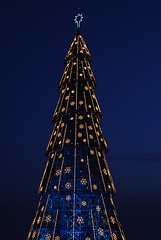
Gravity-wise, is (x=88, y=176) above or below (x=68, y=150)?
below

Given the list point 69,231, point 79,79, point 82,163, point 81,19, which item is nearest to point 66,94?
point 79,79

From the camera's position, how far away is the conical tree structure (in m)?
21.5

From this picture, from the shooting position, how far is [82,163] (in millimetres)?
23125

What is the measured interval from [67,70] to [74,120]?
13.2 feet

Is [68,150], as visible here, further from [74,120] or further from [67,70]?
[67,70]

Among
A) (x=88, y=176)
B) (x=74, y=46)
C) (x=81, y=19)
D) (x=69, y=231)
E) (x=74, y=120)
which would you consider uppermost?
(x=81, y=19)

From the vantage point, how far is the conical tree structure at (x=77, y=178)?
21.5m

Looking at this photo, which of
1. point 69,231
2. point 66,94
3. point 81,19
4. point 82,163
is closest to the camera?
point 69,231

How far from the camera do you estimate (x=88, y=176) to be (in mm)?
22547

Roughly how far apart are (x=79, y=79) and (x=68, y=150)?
5107 millimetres

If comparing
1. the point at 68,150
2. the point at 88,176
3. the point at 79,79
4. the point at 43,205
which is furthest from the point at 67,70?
the point at 43,205

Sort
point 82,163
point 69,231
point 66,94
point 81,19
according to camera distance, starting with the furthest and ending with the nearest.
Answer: point 81,19 → point 66,94 → point 82,163 → point 69,231

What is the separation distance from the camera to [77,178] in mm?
22609

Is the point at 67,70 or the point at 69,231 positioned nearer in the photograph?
the point at 69,231
